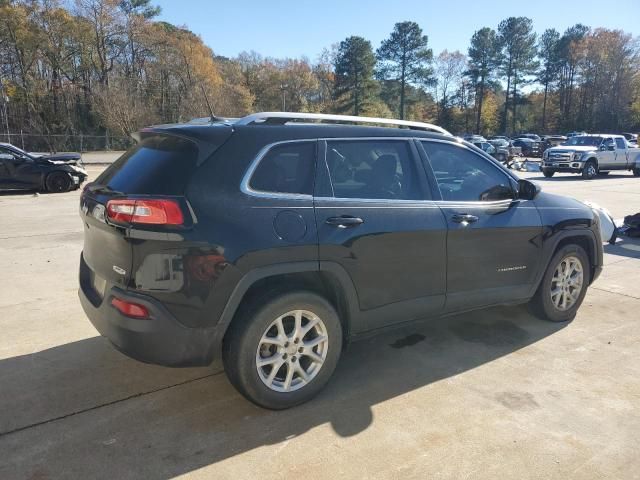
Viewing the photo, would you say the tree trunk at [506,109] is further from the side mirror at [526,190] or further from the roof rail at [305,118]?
the roof rail at [305,118]

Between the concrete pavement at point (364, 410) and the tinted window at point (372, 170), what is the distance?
4.41 feet

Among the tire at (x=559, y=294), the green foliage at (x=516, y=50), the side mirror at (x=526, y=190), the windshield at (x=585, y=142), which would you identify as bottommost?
the tire at (x=559, y=294)

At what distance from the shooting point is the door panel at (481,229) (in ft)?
12.4

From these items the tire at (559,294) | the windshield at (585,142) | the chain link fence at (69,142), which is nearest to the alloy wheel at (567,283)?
the tire at (559,294)

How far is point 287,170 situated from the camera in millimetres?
3109

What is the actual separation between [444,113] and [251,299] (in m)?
95.3

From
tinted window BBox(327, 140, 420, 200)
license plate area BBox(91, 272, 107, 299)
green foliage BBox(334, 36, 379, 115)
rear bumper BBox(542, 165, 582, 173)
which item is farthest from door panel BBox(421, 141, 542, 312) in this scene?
green foliage BBox(334, 36, 379, 115)

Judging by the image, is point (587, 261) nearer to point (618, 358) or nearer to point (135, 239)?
point (618, 358)

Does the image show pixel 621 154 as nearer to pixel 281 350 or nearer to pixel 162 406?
pixel 281 350

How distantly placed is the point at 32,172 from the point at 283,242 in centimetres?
1404

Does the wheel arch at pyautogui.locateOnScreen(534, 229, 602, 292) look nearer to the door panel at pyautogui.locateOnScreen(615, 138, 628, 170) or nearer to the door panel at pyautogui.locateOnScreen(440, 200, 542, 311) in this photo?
the door panel at pyautogui.locateOnScreen(440, 200, 542, 311)

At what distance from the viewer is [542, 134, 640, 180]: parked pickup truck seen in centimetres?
2202

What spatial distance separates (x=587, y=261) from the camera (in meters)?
4.80

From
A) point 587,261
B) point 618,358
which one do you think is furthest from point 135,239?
point 587,261
